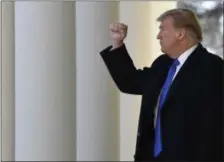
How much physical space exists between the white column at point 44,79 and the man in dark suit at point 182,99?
0.79 metres

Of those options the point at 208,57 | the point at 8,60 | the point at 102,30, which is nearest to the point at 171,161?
the point at 208,57

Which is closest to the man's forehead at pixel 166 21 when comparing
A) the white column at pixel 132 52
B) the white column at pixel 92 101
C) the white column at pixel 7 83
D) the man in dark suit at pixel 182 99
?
the man in dark suit at pixel 182 99

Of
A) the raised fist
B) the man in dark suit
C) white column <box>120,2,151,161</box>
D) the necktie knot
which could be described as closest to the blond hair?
the man in dark suit

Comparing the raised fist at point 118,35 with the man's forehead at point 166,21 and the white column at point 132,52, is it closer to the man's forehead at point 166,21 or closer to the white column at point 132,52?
the man's forehead at point 166,21

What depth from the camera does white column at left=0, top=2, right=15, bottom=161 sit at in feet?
9.34

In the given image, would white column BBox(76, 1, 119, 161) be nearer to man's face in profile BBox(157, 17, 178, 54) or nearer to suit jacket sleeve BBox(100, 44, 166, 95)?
suit jacket sleeve BBox(100, 44, 166, 95)

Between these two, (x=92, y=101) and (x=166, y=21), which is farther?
(x=92, y=101)

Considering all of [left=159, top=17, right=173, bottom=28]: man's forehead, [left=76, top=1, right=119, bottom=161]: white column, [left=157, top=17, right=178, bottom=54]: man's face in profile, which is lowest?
[left=76, top=1, right=119, bottom=161]: white column

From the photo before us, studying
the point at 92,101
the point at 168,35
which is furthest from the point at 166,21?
the point at 92,101

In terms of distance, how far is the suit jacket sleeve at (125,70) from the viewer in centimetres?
266

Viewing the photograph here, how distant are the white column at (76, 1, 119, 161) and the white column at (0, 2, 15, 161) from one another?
0.84 meters

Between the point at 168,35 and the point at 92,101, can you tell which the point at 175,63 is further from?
the point at 92,101

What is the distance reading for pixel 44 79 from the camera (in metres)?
3.24

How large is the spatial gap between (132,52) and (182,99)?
3.19 ft
